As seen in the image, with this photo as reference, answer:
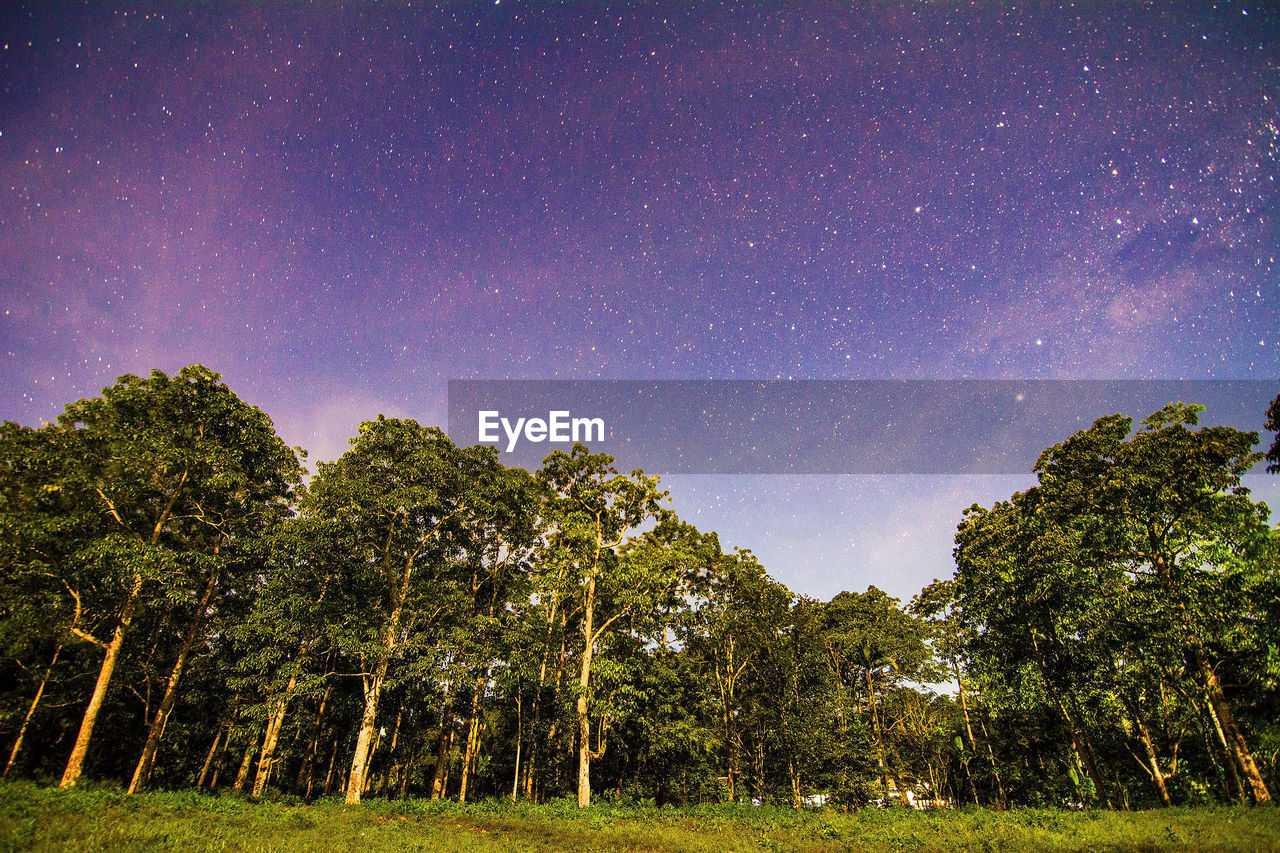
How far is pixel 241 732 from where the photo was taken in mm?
25422

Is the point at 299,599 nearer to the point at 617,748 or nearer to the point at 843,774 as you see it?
the point at 617,748

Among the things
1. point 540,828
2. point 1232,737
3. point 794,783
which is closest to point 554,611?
point 540,828

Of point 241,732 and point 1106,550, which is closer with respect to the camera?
point 1106,550

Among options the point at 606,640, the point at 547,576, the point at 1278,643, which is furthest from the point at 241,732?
the point at 1278,643

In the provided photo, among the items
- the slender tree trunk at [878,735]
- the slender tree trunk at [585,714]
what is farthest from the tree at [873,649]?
the slender tree trunk at [585,714]

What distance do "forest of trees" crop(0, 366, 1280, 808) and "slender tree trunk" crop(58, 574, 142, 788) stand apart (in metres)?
0.11

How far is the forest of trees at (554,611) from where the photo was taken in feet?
70.2

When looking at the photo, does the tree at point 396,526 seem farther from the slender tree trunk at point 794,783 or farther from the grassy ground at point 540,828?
the slender tree trunk at point 794,783

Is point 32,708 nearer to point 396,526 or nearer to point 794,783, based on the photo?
point 396,526

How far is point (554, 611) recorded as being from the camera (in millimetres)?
31531

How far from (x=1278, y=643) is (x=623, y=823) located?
2803cm

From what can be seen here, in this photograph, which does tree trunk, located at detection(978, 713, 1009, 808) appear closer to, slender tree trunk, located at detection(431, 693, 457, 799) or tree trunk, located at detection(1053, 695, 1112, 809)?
tree trunk, located at detection(1053, 695, 1112, 809)

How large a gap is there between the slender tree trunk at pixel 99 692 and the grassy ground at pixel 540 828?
214 cm

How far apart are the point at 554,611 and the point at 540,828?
1332 cm
